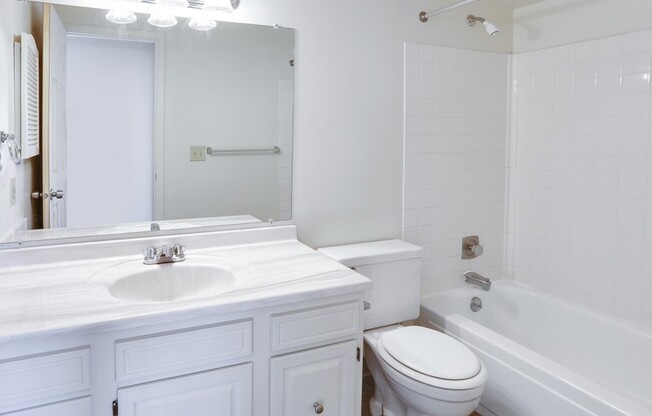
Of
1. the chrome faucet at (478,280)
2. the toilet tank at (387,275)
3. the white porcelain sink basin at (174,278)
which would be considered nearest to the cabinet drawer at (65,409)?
the white porcelain sink basin at (174,278)

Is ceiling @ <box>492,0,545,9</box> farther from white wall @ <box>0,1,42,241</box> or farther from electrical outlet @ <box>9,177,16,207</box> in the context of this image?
electrical outlet @ <box>9,177,16,207</box>

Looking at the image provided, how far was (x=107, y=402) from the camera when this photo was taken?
1.21m

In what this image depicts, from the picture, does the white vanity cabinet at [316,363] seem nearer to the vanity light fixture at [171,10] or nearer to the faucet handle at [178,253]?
the faucet handle at [178,253]

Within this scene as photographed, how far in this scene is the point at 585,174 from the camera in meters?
2.40

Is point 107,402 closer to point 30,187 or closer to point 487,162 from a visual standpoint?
point 30,187

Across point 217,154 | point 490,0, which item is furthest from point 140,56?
point 490,0

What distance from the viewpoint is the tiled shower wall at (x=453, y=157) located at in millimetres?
2400

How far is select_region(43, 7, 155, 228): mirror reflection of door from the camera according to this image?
5.38 ft

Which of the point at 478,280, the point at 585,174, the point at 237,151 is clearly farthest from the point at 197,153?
the point at 585,174

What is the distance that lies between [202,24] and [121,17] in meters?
0.29

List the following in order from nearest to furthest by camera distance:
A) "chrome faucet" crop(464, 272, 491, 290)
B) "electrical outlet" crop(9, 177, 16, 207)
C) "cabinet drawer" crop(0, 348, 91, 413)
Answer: "cabinet drawer" crop(0, 348, 91, 413), "electrical outlet" crop(9, 177, 16, 207), "chrome faucet" crop(464, 272, 491, 290)

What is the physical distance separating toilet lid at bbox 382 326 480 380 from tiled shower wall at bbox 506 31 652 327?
100 cm

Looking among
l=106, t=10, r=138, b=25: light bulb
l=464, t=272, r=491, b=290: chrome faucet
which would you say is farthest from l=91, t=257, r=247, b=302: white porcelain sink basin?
l=464, t=272, r=491, b=290: chrome faucet

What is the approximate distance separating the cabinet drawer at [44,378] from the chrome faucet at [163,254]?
52 centimetres
